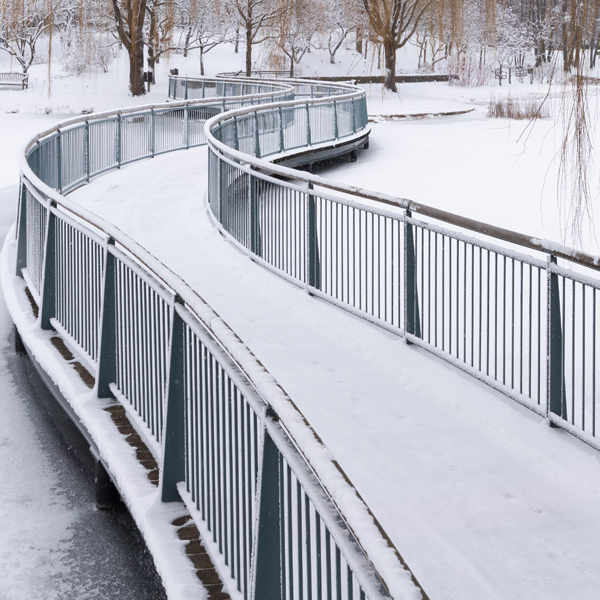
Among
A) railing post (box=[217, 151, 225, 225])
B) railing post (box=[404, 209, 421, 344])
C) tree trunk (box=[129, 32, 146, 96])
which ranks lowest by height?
railing post (box=[404, 209, 421, 344])

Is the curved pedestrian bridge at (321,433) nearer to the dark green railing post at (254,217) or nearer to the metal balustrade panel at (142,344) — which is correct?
the metal balustrade panel at (142,344)

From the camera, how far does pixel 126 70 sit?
2908 inches

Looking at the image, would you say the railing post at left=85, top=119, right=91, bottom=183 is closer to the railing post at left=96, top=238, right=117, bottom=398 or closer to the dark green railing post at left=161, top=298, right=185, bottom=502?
the railing post at left=96, top=238, right=117, bottom=398

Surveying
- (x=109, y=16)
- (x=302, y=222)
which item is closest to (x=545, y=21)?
(x=302, y=222)

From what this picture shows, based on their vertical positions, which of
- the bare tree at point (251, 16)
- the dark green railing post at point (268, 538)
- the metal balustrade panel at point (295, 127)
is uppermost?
the bare tree at point (251, 16)

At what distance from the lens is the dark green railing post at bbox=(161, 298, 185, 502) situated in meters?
4.46

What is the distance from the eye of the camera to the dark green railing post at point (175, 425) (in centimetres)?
446

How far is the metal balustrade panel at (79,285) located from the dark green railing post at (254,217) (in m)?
3.37

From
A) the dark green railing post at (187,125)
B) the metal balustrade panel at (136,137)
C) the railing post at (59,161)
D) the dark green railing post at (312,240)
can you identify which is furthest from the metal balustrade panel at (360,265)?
the dark green railing post at (187,125)

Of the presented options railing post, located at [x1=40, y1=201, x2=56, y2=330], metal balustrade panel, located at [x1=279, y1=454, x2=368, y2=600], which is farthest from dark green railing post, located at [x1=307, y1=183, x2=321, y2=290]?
metal balustrade panel, located at [x1=279, y1=454, x2=368, y2=600]

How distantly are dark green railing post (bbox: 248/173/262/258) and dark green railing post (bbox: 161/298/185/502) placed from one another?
5960mm

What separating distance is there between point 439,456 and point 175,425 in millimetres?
1679

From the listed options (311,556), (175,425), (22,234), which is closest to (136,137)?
(22,234)

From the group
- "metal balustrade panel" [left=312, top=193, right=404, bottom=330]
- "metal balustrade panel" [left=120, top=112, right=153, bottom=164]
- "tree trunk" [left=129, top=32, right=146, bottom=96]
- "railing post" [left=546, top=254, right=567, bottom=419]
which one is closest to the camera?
"railing post" [left=546, top=254, right=567, bottom=419]
